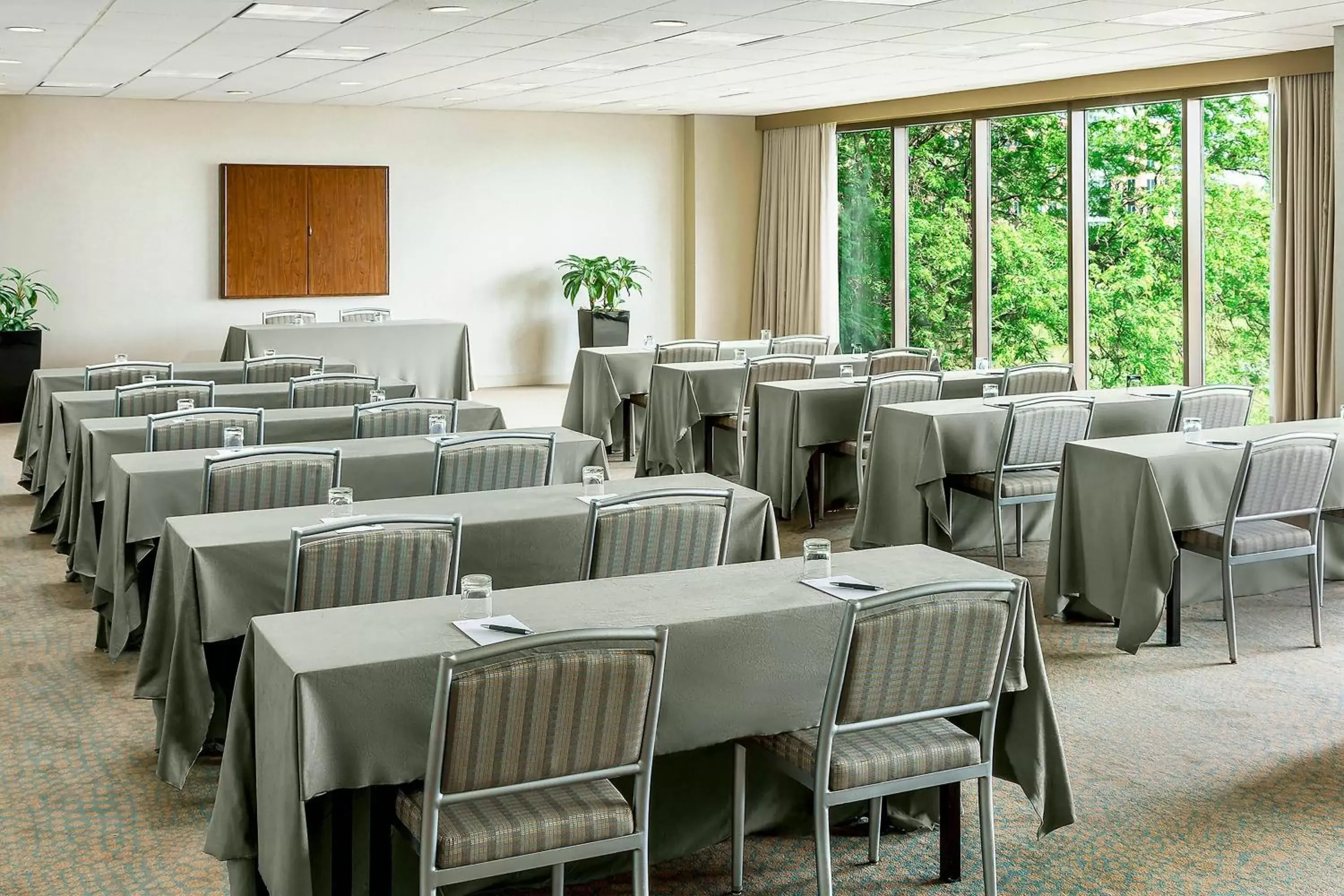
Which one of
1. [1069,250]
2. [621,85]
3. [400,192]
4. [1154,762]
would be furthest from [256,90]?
[1154,762]

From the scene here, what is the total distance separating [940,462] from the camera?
6777mm

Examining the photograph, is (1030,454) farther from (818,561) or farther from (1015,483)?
(818,561)

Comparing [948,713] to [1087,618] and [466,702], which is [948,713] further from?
[1087,618]

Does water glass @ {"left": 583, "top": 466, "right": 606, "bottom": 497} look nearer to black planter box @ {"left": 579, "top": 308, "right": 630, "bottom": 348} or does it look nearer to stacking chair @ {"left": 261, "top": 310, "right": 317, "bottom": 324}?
stacking chair @ {"left": 261, "top": 310, "right": 317, "bottom": 324}

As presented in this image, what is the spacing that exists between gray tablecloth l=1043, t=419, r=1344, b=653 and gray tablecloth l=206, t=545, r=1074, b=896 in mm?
2008

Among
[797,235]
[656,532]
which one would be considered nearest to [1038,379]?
[656,532]

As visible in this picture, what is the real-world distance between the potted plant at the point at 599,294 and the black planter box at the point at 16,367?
5.46 meters

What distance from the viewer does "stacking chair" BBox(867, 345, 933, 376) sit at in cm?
926

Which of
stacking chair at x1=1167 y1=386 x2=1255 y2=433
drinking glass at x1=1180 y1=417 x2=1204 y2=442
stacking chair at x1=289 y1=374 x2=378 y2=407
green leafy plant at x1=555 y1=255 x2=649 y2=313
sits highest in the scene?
green leafy plant at x1=555 y1=255 x2=649 y2=313

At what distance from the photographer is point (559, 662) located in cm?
271

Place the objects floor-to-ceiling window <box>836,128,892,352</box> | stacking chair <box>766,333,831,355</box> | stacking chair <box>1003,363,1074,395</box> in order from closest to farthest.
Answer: stacking chair <box>1003,363,1074,395</box>, stacking chair <box>766,333,831,355</box>, floor-to-ceiling window <box>836,128,892,352</box>

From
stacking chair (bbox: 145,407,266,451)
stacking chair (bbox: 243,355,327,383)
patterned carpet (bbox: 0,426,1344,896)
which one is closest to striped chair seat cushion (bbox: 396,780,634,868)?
patterned carpet (bbox: 0,426,1344,896)

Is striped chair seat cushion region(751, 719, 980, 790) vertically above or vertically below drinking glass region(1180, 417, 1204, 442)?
below

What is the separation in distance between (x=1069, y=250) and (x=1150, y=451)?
7.10m
